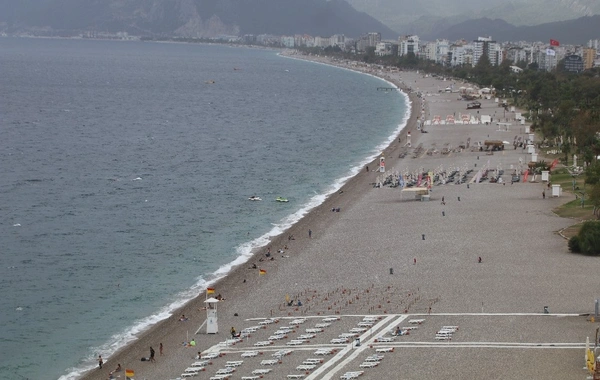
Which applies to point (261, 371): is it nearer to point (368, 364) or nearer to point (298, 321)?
point (368, 364)

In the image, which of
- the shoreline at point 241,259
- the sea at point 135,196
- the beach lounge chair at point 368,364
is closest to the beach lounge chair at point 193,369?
the shoreline at point 241,259

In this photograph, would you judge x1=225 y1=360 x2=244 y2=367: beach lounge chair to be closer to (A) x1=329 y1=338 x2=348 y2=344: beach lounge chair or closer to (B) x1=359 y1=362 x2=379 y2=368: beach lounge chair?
(A) x1=329 y1=338 x2=348 y2=344: beach lounge chair

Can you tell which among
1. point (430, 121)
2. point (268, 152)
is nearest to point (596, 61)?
point (430, 121)

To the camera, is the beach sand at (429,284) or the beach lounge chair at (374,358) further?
the beach sand at (429,284)

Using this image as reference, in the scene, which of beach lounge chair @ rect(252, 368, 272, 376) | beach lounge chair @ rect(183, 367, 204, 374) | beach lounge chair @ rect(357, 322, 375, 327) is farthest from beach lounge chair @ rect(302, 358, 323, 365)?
beach lounge chair @ rect(357, 322, 375, 327)

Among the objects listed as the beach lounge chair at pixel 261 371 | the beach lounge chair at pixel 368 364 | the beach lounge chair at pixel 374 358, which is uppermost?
the beach lounge chair at pixel 374 358

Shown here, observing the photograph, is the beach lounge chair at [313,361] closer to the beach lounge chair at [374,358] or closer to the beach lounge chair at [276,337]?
the beach lounge chair at [374,358]
